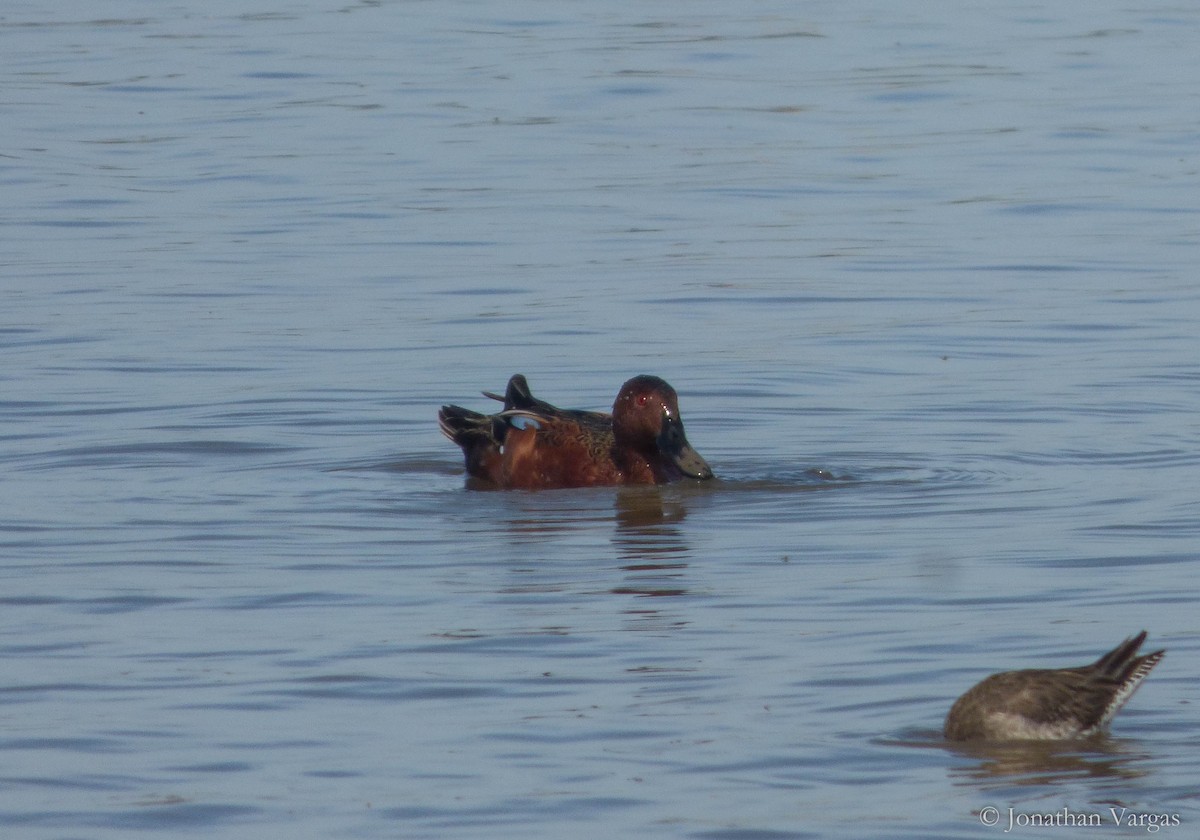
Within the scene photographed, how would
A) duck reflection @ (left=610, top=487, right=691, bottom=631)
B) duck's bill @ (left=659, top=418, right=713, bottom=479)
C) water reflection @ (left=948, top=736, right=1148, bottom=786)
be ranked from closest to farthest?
1. water reflection @ (left=948, top=736, right=1148, bottom=786)
2. duck reflection @ (left=610, top=487, right=691, bottom=631)
3. duck's bill @ (left=659, top=418, right=713, bottom=479)

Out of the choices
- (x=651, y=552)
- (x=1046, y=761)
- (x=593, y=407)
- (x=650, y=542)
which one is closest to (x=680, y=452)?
(x=650, y=542)

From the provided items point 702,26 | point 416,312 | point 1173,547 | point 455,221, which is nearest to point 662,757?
point 1173,547

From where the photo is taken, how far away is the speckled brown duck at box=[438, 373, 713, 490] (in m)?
11.8

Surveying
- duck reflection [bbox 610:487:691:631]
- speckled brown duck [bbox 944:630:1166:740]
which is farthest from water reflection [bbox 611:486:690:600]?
speckled brown duck [bbox 944:630:1166:740]

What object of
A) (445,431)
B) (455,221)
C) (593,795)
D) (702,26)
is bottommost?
(593,795)

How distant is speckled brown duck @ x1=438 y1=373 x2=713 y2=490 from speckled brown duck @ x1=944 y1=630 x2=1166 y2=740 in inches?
176

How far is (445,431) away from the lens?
12.5 m

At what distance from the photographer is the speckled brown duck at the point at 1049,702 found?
23.4ft

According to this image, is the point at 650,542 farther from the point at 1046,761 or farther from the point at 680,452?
the point at 1046,761

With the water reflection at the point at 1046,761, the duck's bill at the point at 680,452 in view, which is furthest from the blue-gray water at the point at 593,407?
the duck's bill at the point at 680,452

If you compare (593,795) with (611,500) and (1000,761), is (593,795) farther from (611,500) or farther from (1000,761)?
A: (611,500)

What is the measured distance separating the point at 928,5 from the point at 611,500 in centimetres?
2398

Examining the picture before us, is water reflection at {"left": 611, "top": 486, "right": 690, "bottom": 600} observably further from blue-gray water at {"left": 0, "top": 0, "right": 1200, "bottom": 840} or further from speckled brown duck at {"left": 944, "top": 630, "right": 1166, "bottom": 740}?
speckled brown duck at {"left": 944, "top": 630, "right": 1166, "bottom": 740}

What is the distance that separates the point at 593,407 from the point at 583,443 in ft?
6.21
